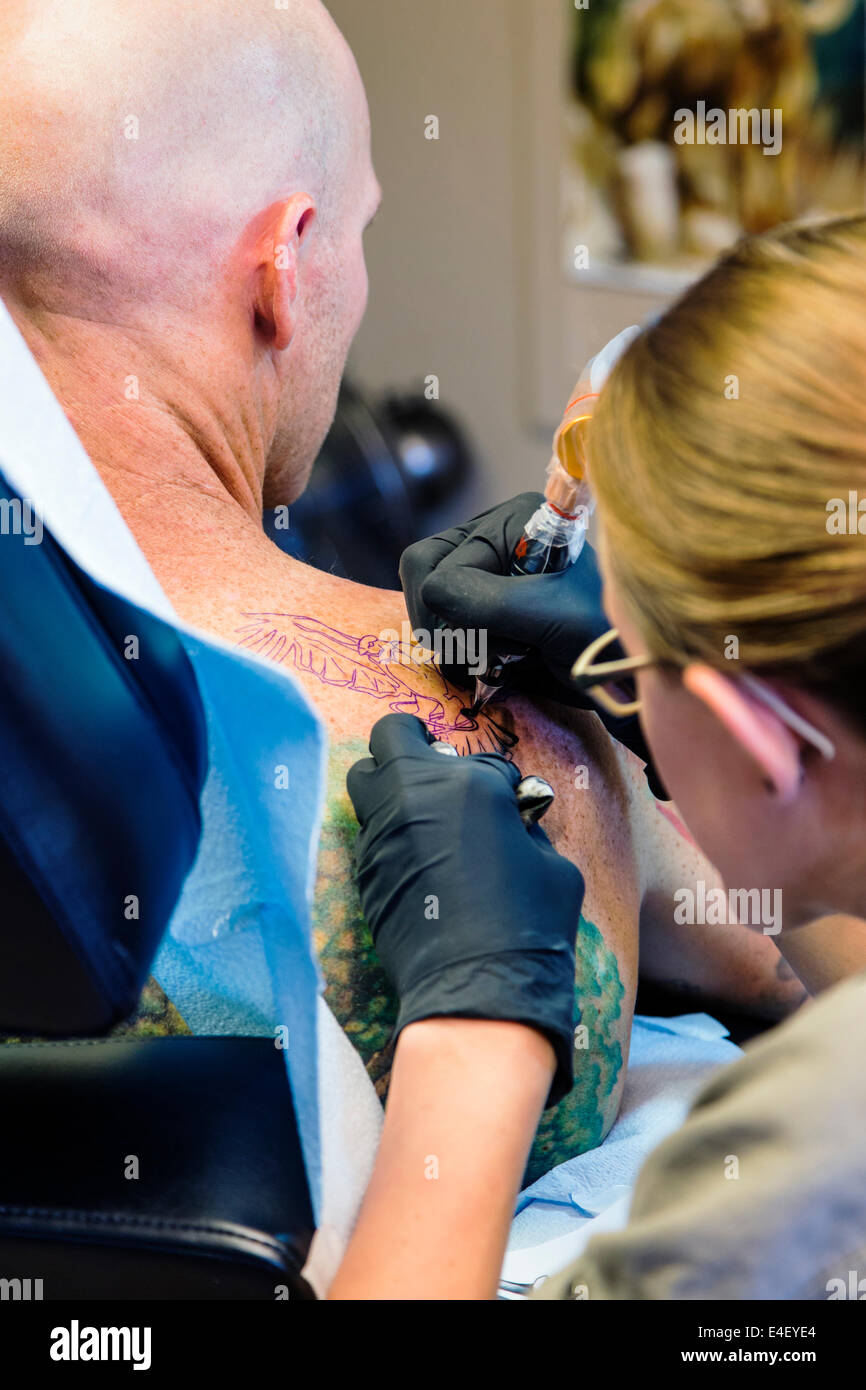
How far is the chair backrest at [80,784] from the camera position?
661 mm

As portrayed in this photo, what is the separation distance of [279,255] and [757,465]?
0.66m

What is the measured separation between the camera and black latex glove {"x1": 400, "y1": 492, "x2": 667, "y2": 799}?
92cm

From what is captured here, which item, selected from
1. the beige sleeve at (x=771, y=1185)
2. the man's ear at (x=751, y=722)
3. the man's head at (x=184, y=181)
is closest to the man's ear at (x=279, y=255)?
the man's head at (x=184, y=181)

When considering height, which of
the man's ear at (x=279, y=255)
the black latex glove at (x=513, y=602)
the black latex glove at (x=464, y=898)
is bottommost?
the black latex glove at (x=464, y=898)

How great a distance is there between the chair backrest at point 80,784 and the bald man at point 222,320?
0.17 metres

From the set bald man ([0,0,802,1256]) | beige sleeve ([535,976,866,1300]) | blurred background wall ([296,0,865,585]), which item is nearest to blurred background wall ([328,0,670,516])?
blurred background wall ([296,0,865,585])

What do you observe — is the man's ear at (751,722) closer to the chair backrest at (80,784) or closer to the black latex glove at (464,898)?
the black latex glove at (464,898)

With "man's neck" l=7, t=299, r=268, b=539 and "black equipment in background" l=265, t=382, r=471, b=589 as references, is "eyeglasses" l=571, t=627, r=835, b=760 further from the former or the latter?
"black equipment in background" l=265, t=382, r=471, b=589

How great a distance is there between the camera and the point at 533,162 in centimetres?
278

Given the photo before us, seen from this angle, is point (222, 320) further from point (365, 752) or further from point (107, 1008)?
point (107, 1008)

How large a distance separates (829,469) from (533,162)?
8.27 feet

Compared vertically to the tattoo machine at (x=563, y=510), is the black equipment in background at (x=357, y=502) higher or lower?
higher

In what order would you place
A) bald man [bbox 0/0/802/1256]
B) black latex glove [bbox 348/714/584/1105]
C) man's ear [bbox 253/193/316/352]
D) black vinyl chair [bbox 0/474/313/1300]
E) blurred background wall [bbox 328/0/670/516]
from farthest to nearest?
blurred background wall [bbox 328/0/670/516] < man's ear [bbox 253/193/316/352] < bald man [bbox 0/0/802/1256] < black latex glove [bbox 348/714/584/1105] < black vinyl chair [bbox 0/474/313/1300]

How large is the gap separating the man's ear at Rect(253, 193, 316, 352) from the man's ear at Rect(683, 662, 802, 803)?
67 centimetres
